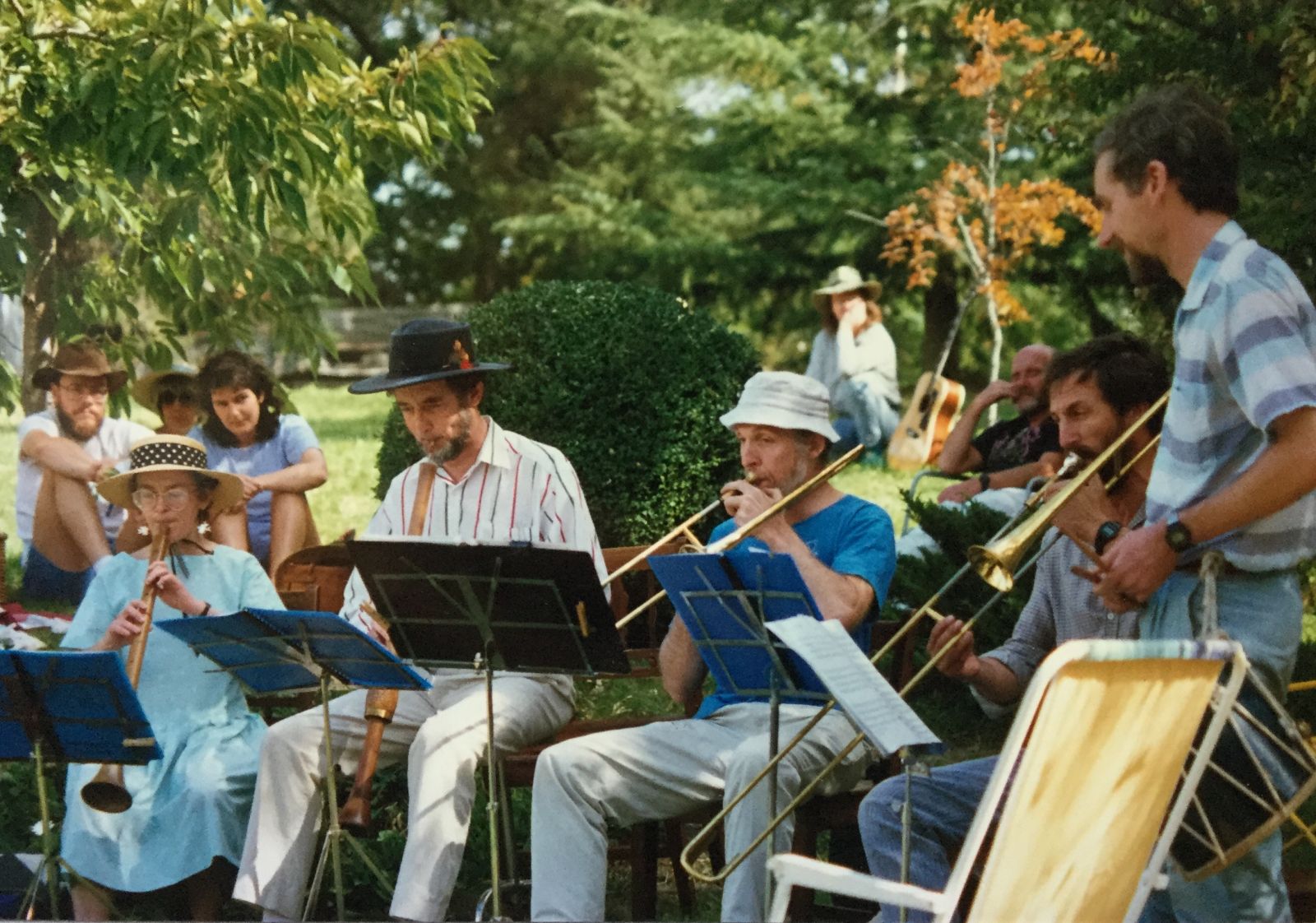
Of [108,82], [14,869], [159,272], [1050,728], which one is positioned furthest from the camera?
[159,272]

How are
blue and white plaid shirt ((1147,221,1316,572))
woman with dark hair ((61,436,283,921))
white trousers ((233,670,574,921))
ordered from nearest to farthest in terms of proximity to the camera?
1. blue and white plaid shirt ((1147,221,1316,572))
2. white trousers ((233,670,574,921))
3. woman with dark hair ((61,436,283,921))

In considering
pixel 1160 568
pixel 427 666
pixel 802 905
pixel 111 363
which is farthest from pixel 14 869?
pixel 111 363

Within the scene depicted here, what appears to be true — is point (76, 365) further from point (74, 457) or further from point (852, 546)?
point (852, 546)

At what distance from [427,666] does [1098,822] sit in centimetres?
189

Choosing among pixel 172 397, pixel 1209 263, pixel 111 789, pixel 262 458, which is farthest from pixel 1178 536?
pixel 172 397

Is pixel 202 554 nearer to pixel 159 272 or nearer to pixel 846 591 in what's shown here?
pixel 846 591

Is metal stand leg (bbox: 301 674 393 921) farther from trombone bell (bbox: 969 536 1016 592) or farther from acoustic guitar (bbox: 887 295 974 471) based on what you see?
acoustic guitar (bbox: 887 295 974 471)

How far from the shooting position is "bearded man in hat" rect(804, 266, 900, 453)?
1098 cm

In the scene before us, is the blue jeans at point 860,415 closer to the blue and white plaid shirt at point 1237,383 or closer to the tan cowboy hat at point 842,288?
the tan cowboy hat at point 842,288

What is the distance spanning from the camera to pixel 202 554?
5078 millimetres

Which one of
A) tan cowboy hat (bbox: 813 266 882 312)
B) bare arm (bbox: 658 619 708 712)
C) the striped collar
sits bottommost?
bare arm (bbox: 658 619 708 712)

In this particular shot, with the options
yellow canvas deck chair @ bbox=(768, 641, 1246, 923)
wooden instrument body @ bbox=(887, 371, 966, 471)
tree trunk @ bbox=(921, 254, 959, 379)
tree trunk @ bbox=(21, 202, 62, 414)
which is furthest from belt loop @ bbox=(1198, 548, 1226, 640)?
tree trunk @ bbox=(921, 254, 959, 379)

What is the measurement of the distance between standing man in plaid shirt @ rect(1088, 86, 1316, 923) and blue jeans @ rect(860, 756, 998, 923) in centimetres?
56

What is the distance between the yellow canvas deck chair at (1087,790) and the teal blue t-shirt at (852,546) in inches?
60.0
